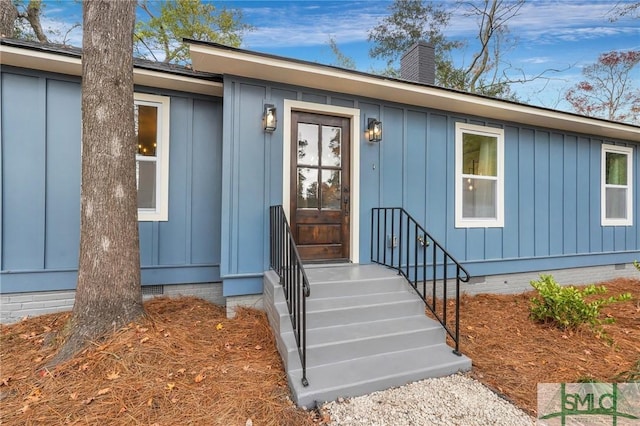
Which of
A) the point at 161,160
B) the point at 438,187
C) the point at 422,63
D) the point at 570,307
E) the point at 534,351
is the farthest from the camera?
the point at 422,63

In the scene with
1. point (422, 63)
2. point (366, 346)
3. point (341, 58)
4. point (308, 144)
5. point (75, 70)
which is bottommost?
point (366, 346)

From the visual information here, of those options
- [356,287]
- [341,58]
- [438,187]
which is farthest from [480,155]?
[341,58]

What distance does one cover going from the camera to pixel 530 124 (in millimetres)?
5125

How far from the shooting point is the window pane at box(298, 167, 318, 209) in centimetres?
389

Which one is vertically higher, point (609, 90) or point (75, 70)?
point (609, 90)

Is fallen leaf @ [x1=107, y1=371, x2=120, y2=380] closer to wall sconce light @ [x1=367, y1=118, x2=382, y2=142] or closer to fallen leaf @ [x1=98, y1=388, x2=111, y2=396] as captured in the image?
fallen leaf @ [x1=98, y1=388, x2=111, y2=396]

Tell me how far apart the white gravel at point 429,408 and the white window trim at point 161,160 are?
2.96 metres

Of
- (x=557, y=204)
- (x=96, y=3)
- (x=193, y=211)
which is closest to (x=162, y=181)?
(x=193, y=211)

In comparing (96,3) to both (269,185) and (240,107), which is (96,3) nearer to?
(240,107)

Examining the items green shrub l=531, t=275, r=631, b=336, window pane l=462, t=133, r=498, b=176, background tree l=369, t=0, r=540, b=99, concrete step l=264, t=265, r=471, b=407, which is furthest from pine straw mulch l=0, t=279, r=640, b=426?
background tree l=369, t=0, r=540, b=99

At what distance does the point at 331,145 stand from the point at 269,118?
3.04 ft

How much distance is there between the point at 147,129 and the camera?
3850mm

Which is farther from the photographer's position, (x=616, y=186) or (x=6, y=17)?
(x=616, y=186)

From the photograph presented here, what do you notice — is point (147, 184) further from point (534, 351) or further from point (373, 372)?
point (534, 351)
